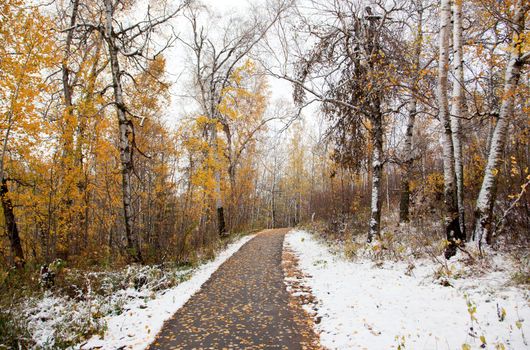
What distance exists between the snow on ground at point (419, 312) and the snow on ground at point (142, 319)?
2.47 m

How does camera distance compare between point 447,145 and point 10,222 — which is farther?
point 10,222

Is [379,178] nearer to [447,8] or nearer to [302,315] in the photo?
[447,8]

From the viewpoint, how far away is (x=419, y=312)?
13.3 ft

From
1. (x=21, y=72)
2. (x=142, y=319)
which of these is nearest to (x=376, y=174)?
(x=142, y=319)

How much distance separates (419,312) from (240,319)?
2.59 meters

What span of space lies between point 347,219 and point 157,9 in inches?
406

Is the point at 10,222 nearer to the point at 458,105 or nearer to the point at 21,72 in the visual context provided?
the point at 21,72

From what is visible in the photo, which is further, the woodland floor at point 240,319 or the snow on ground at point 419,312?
the woodland floor at point 240,319

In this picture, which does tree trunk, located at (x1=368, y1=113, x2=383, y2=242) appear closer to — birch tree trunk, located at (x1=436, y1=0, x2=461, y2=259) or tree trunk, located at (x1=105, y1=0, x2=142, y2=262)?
birch tree trunk, located at (x1=436, y1=0, x2=461, y2=259)

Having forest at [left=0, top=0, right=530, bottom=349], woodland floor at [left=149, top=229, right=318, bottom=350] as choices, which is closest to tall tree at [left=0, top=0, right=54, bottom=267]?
forest at [left=0, top=0, right=530, bottom=349]

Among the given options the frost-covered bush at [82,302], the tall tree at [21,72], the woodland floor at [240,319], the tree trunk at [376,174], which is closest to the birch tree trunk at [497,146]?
the tree trunk at [376,174]

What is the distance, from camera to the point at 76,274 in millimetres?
6941

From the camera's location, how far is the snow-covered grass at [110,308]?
13.8ft

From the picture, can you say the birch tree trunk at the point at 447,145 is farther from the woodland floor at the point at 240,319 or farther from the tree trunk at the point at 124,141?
the tree trunk at the point at 124,141
